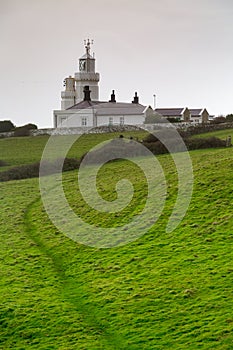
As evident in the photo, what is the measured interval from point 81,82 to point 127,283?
90.7 meters

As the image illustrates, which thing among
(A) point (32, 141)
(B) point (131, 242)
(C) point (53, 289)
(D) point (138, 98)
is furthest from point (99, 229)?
(D) point (138, 98)

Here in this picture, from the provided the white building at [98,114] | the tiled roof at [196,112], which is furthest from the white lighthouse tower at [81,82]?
the tiled roof at [196,112]

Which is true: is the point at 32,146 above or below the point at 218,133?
below

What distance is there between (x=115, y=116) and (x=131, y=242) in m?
67.8

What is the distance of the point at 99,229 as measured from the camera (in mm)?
29000

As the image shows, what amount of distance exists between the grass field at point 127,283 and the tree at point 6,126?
6098 centimetres

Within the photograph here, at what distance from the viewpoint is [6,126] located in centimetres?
Result: 9362

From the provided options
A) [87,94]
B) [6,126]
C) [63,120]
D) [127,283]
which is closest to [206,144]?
[127,283]

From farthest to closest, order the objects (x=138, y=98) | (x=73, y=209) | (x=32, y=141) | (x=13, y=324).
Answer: (x=138, y=98), (x=32, y=141), (x=73, y=209), (x=13, y=324)

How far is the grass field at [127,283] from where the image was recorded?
1822cm

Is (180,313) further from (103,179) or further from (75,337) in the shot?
(103,179)

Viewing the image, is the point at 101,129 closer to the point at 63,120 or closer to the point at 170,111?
the point at 63,120

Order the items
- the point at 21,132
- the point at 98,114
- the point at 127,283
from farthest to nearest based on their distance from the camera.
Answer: the point at 98,114
the point at 21,132
the point at 127,283

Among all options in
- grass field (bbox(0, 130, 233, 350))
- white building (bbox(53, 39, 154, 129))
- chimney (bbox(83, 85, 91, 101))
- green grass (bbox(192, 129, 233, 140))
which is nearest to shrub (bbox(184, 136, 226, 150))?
green grass (bbox(192, 129, 233, 140))
